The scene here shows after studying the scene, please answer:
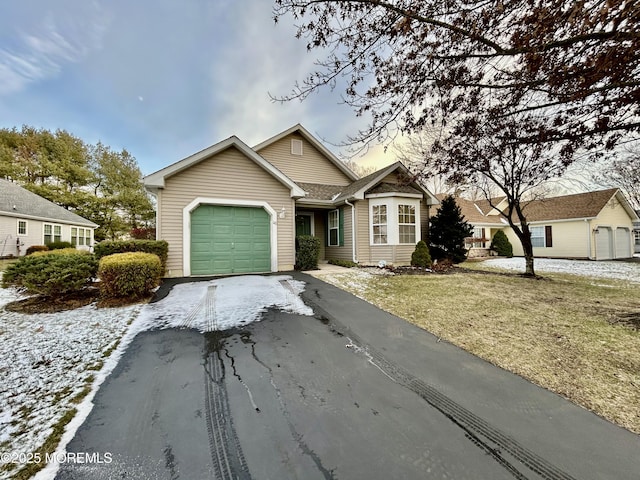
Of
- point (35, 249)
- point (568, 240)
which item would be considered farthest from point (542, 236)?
point (35, 249)

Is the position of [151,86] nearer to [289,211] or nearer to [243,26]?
[243,26]

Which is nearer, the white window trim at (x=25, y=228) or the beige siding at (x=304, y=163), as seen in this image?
the beige siding at (x=304, y=163)

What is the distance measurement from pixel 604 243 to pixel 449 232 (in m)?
15.0

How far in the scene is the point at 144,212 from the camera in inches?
1112

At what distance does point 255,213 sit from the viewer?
9.77 m

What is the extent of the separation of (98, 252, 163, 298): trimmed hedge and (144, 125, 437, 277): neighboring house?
2830 mm

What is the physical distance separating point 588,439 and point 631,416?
2.27 feet

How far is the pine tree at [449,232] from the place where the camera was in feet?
41.0

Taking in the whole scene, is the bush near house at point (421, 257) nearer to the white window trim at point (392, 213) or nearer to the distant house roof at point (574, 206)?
the white window trim at point (392, 213)

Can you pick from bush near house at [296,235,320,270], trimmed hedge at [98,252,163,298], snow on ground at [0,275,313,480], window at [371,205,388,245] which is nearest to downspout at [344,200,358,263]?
window at [371,205,388,245]

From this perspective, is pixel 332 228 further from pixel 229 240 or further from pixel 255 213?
pixel 229 240

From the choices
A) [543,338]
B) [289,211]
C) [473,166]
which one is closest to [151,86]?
[289,211]

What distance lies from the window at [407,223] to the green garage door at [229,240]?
6.06 meters

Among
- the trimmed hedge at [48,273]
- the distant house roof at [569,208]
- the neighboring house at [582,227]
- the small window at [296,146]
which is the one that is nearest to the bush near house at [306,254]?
the small window at [296,146]
